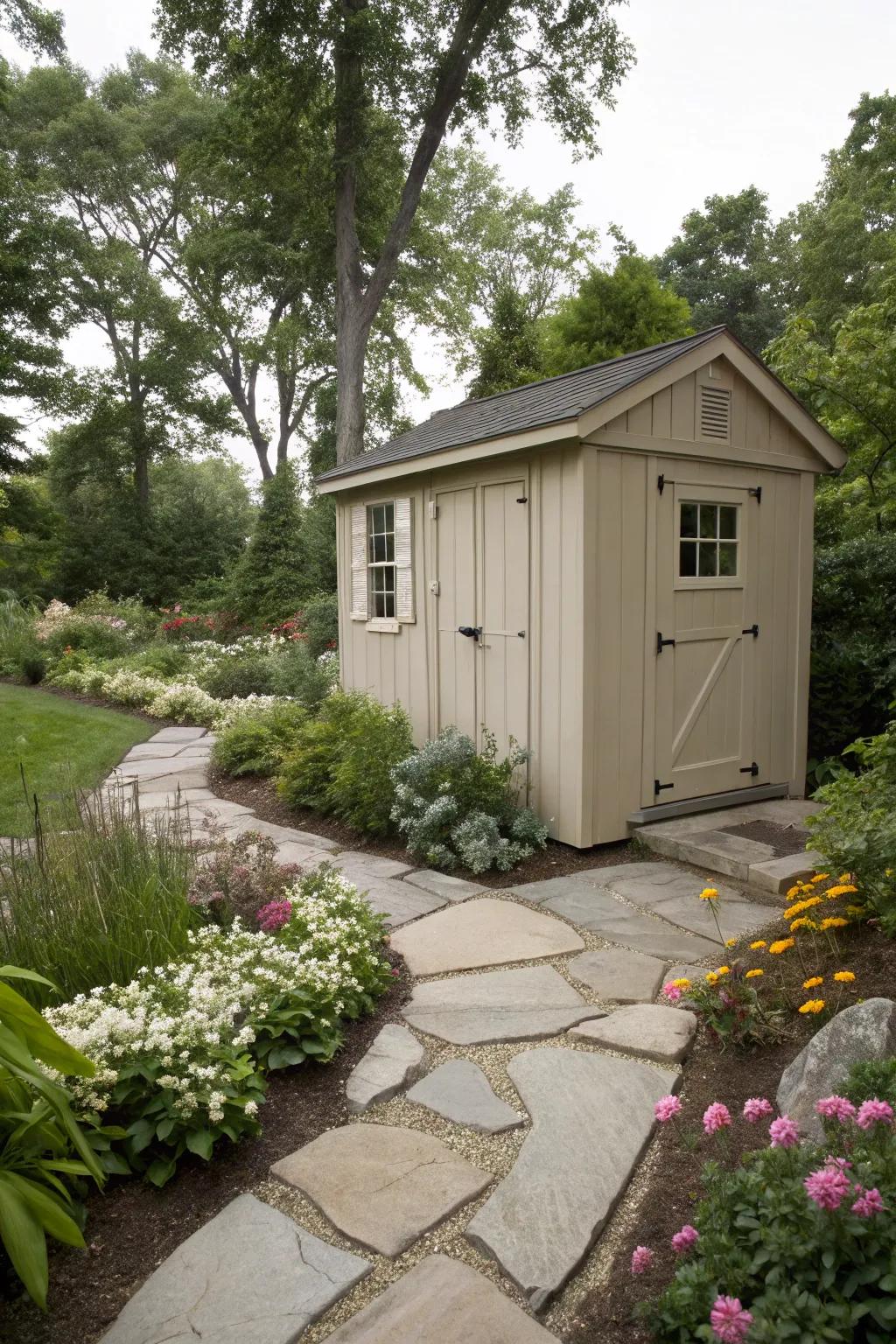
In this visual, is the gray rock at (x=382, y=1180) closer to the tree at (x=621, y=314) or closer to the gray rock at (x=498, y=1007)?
the gray rock at (x=498, y=1007)

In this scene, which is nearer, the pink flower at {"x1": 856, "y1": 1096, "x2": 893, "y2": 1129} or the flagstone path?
the pink flower at {"x1": 856, "y1": 1096, "x2": 893, "y2": 1129}

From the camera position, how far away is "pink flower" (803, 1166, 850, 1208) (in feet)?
4.25

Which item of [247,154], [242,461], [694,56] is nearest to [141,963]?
[694,56]

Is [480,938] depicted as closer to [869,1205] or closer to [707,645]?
[869,1205]

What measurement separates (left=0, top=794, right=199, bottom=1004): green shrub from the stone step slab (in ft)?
3.13

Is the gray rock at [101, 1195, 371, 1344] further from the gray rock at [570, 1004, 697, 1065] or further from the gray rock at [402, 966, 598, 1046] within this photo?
the gray rock at [570, 1004, 697, 1065]

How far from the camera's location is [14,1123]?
5.87ft

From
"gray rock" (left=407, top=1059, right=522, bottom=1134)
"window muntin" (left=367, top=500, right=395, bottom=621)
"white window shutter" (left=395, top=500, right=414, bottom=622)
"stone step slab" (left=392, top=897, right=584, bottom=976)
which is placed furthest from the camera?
"window muntin" (left=367, top=500, right=395, bottom=621)

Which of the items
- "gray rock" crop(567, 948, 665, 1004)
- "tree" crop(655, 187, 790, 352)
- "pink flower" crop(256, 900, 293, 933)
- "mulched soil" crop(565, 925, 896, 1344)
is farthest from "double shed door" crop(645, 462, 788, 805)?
"tree" crop(655, 187, 790, 352)

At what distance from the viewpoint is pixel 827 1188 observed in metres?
1.31

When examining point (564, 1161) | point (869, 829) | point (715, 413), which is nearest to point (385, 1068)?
point (564, 1161)

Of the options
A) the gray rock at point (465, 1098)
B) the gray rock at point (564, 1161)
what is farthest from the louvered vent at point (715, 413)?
the gray rock at point (465, 1098)

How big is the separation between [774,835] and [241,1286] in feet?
13.1

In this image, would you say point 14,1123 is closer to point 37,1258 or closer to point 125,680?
point 37,1258
